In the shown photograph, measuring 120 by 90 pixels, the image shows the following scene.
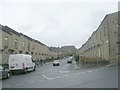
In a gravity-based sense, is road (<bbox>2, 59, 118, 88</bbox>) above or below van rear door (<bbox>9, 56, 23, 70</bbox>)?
below

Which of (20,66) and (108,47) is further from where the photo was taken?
(108,47)

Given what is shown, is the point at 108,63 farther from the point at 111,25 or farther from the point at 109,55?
the point at 111,25

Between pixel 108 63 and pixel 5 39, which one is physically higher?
pixel 5 39

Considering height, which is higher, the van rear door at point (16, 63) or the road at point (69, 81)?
the van rear door at point (16, 63)

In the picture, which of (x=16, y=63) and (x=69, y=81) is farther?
(x=16, y=63)

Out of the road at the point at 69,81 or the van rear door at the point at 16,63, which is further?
the van rear door at the point at 16,63

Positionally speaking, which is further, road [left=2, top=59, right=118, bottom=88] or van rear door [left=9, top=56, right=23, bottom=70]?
van rear door [left=9, top=56, right=23, bottom=70]

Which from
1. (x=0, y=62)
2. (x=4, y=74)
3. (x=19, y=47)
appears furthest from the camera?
(x=19, y=47)

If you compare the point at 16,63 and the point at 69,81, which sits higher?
the point at 16,63

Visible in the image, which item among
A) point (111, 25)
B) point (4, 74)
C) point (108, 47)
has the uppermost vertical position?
point (111, 25)

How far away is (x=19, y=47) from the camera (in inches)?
1903

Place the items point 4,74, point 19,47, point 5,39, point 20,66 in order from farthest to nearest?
point 19,47 → point 5,39 → point 20,66 → point 4,74

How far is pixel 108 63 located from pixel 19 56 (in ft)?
51.1

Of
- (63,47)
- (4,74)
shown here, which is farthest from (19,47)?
(63,47)
